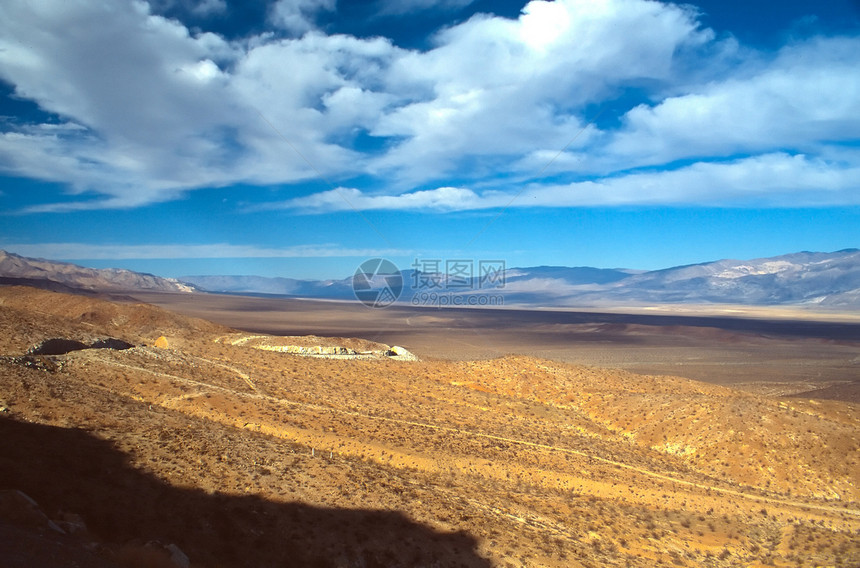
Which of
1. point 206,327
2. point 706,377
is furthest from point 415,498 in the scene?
point 706,377

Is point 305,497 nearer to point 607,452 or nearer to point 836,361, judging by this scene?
point 607,452

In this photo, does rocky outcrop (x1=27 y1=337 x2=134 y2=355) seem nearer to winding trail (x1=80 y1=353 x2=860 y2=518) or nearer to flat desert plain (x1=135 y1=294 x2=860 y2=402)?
winding trail (x1=80 y1=353 x2=860 y2=518)

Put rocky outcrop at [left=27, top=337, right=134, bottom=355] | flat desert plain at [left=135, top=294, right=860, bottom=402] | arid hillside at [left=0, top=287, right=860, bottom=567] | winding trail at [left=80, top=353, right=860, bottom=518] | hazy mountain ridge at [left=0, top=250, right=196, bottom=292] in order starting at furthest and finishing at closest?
hazy mountain ridge at [left=0, top=250, right=196, bottom=292] < flat desert plain at [left=135, top=294, right=860, bottom=402] < rocky outcrop at [left=27, top=337, right=134, bottom=355] < winding trail at [left=80, top=353, right=860, bottom=518] < arid hillside at [left=0, top=287, right=860, bottom=567]

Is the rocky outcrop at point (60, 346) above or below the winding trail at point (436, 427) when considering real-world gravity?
above

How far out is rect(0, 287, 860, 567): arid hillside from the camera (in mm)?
6949

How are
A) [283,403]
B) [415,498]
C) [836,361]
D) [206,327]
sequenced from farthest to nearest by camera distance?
[836,361]
[206,327]
[283,403]
[415,498]

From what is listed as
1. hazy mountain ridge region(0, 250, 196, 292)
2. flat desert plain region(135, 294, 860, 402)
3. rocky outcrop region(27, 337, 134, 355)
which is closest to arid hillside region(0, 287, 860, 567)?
rocky outcrop region(27, 337, 134, 355)

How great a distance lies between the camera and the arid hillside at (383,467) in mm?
6949

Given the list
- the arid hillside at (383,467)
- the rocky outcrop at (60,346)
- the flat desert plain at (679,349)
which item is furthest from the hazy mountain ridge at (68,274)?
the arid hillside at (383,467)

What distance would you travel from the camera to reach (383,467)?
10930mm

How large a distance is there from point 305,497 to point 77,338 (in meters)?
15.1

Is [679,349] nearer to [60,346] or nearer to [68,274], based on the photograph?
[60,346]

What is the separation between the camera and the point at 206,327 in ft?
106

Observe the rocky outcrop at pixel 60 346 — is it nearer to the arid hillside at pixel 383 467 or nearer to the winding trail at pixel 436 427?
the arid hillside at pixel 383 467
